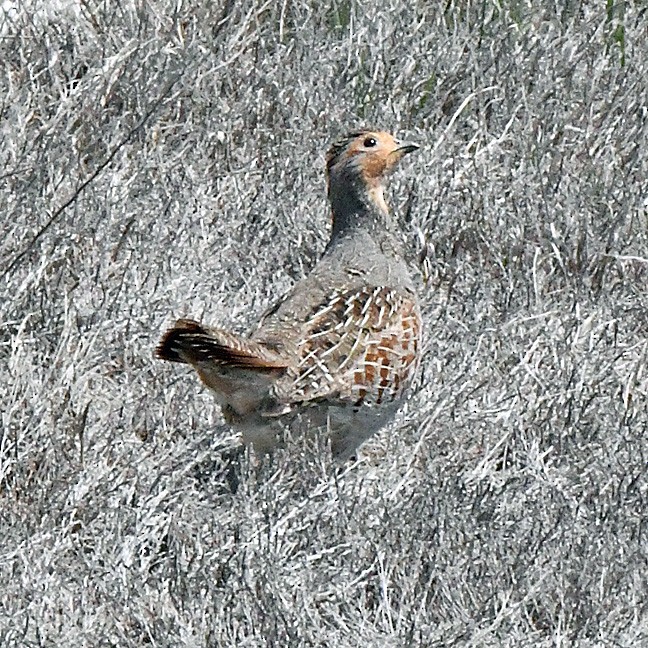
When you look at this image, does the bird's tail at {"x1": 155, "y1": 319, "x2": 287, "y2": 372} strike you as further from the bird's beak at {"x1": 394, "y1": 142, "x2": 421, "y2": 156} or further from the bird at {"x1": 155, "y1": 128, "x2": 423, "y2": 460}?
the bird's beak at {"x1": 394, "y1": 142, "x2": 421, "y2": 156}

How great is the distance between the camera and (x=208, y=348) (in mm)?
5059

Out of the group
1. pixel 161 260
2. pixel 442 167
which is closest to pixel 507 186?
pixel 442 167

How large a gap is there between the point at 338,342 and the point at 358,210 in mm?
720

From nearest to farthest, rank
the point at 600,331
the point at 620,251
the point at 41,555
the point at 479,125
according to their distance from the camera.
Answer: the point at 41,555
the point at 600,331
the point at 620,251
the point at 479,125

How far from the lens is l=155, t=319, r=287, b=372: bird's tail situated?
16.5 ft

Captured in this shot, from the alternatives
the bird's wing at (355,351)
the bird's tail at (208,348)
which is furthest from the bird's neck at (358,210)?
the bird's tail at (208,348)

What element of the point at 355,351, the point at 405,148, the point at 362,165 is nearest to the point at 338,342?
the point at 355,351

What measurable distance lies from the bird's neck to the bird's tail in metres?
0.94

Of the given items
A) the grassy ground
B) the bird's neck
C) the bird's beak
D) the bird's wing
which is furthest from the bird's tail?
the bird's beak

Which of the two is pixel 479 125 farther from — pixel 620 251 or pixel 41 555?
pixel 41 555

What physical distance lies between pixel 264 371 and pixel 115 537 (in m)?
0.80

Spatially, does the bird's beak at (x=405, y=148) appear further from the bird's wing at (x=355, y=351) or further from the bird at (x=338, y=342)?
the bird's wing at (x=355, y=351)

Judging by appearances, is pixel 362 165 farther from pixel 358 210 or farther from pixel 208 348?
pixel 208 348

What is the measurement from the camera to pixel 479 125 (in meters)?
7.41
